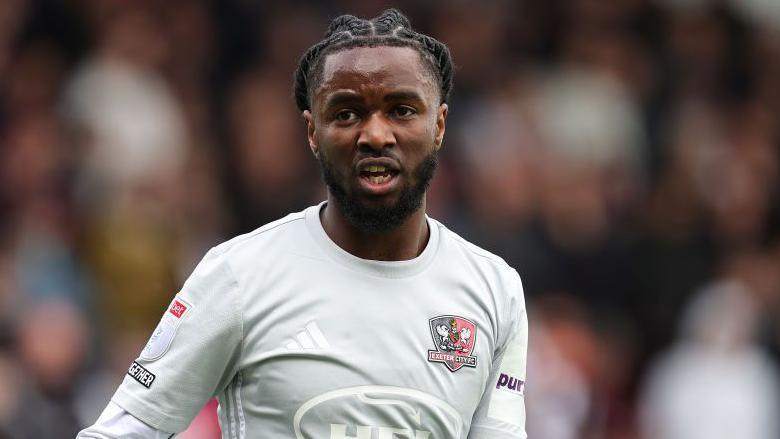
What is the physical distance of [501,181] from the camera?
34.3 feet

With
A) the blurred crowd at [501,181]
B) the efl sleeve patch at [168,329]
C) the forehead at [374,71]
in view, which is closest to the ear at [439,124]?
the forehead at [374,71]

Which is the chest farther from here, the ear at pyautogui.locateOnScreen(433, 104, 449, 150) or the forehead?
the forehead

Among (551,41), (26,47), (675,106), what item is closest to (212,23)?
Answer: (26,47)

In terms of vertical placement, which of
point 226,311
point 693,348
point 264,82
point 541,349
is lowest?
point 226,311

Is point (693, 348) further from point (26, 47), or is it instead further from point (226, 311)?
point (226, 311)

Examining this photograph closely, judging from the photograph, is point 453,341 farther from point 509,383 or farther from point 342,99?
point 342,99

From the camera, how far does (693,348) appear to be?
35.0 feet

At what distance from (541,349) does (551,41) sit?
3469mm

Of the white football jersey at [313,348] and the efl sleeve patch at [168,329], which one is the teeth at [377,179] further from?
the efl sleeve patch at [168,329]

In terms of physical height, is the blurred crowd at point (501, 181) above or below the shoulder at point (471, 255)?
above

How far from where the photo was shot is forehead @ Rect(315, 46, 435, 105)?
4.02 m

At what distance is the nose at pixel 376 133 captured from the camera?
13.0 feet

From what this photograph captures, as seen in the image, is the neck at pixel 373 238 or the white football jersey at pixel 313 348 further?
the neck at pixel 373 238

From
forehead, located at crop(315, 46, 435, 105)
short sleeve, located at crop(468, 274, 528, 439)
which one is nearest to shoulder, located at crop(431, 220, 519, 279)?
short sleeve, located at crop(468, 274, 528, 439)
